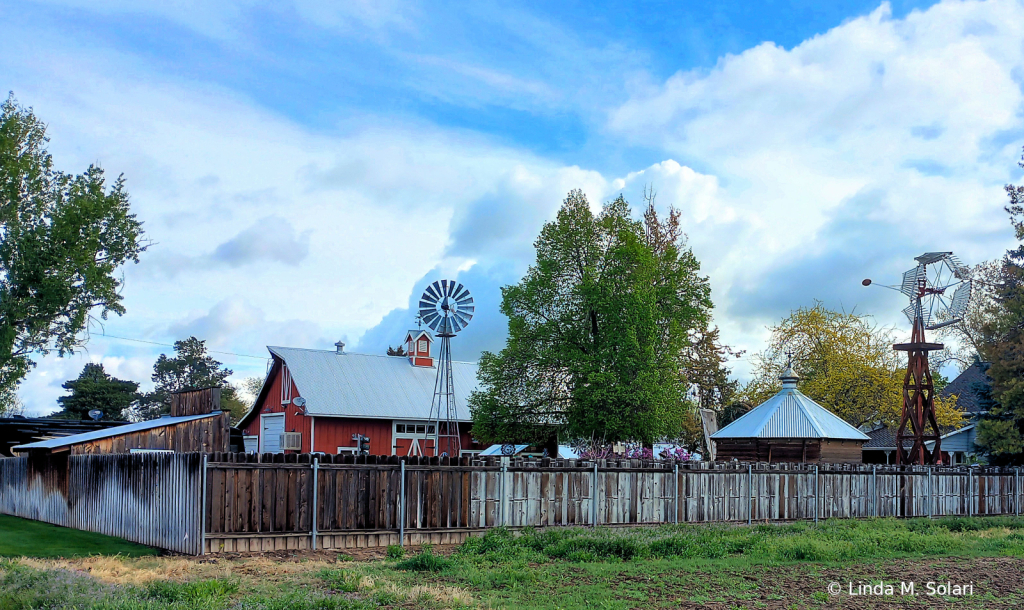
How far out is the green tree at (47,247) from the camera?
129ft

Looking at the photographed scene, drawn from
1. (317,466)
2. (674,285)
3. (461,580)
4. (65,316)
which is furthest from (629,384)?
(65,316)

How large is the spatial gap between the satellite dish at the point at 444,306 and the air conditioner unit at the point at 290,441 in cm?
826

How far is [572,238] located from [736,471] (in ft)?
51.5

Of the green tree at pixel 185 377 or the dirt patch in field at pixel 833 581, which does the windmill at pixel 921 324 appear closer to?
the dirt patch in field at pixel 833 581

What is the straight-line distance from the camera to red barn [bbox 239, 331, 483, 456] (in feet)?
135

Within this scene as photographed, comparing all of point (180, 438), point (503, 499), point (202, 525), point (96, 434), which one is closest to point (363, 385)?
point (180, 438)

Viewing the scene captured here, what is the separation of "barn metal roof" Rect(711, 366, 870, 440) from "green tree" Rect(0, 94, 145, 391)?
28941 millimetres

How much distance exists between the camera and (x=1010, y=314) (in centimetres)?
3409

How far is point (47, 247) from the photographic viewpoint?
4012cm

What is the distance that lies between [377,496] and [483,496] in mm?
2527

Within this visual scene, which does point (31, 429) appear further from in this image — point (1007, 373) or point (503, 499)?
point (1007, 373)

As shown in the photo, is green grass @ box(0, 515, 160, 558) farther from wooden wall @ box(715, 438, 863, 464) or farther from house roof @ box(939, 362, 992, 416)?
house roof @ box(939, 362, 992, 416)

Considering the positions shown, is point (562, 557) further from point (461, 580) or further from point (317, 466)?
point (317, 466)

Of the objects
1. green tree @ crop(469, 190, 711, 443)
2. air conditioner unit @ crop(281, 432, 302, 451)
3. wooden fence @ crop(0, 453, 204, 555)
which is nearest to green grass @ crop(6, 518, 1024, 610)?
wooden fence @ crop(0, 453, 204, 555)
